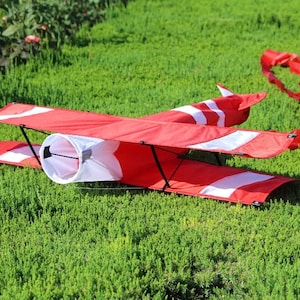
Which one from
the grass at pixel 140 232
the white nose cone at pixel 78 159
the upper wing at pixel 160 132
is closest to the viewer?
the grass at pixel 140 232

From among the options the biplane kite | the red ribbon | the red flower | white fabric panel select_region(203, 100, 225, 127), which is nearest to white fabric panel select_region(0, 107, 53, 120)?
the biplane kite

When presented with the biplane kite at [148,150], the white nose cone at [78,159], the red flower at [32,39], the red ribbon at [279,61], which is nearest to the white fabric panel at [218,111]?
the biplane kite at [148,150]

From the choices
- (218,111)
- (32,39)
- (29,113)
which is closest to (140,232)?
Result: (29,113)

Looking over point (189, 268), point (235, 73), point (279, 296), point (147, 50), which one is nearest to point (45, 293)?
point (189, 268)

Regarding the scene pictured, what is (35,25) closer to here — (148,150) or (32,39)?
(32,39)

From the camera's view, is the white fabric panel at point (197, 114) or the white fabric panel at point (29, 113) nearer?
the white fabric panel at point (29, 113)

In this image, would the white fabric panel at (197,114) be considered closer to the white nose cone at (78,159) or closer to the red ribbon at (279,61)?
the white nose cone at (78,159)

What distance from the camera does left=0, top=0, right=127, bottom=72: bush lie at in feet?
29.3

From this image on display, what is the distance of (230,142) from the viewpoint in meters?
4.49

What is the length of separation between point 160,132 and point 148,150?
413 mm

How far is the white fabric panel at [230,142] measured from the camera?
4.41m

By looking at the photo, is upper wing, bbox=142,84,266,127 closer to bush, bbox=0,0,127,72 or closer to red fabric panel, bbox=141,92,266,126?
red fabric panel, bbox=141,92,266,126

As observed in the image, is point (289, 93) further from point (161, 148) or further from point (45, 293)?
point (45, 293)

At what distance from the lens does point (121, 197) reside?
4891 mm
